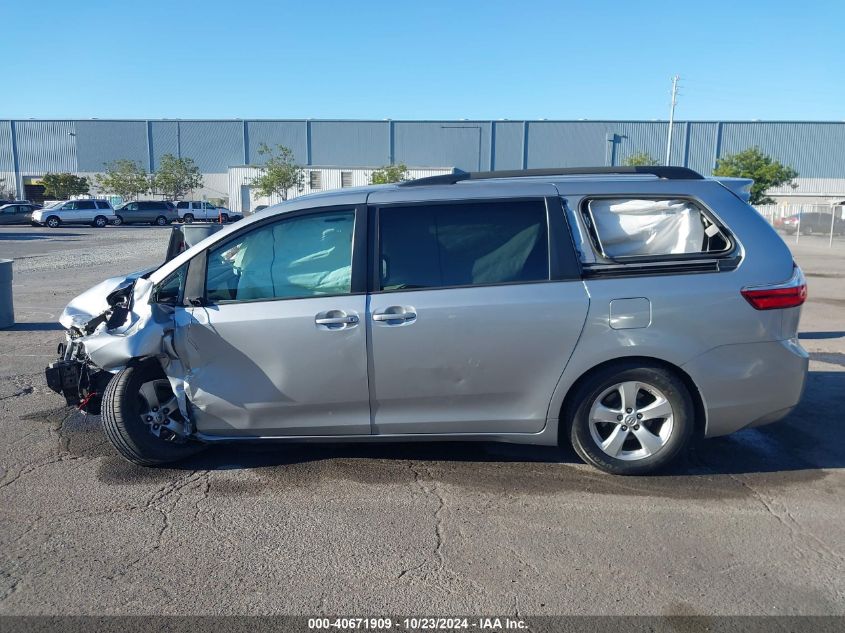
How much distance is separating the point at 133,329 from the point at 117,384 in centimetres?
38

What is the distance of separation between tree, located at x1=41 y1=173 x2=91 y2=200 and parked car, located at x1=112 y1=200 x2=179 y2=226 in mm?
15397

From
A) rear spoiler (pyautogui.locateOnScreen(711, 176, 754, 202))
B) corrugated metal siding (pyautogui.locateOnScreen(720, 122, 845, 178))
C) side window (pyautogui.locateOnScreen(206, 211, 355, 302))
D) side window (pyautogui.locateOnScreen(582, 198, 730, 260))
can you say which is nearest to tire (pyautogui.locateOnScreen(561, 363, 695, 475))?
side window (pyautogui.locateOnScreen(582, 198, 730, 260))

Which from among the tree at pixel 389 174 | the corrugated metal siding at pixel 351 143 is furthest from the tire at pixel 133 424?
the corrugated metal siding at pixel 351 143

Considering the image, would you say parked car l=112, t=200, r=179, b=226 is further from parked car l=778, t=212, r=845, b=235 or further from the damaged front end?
the damaged front end

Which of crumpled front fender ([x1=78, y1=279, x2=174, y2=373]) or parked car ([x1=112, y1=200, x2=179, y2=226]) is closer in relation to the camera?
crumpled front fender ([x1=78, y1=279, x2=174, y2=373])

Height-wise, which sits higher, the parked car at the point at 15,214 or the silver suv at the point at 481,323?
the silver suv at the point at 481,323

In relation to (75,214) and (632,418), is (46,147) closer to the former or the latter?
(75,214)

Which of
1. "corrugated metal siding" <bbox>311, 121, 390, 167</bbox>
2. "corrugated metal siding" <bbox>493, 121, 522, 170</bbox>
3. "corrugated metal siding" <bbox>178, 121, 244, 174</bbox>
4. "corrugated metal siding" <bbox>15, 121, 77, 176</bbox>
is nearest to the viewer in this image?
"corrugated metal siding" <bbox>493, 121, 522, 170</bbox>

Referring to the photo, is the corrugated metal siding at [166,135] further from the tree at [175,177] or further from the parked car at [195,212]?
the parked car at [195,212]

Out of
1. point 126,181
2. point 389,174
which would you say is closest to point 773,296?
point 389,174

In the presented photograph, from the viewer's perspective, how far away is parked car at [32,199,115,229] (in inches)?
1672

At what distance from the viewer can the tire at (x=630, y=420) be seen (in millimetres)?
4242

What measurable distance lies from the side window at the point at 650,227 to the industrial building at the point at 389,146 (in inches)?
2098

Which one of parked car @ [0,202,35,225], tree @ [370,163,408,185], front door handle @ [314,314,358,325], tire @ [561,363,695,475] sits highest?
tree @ [370,163,408,185]
